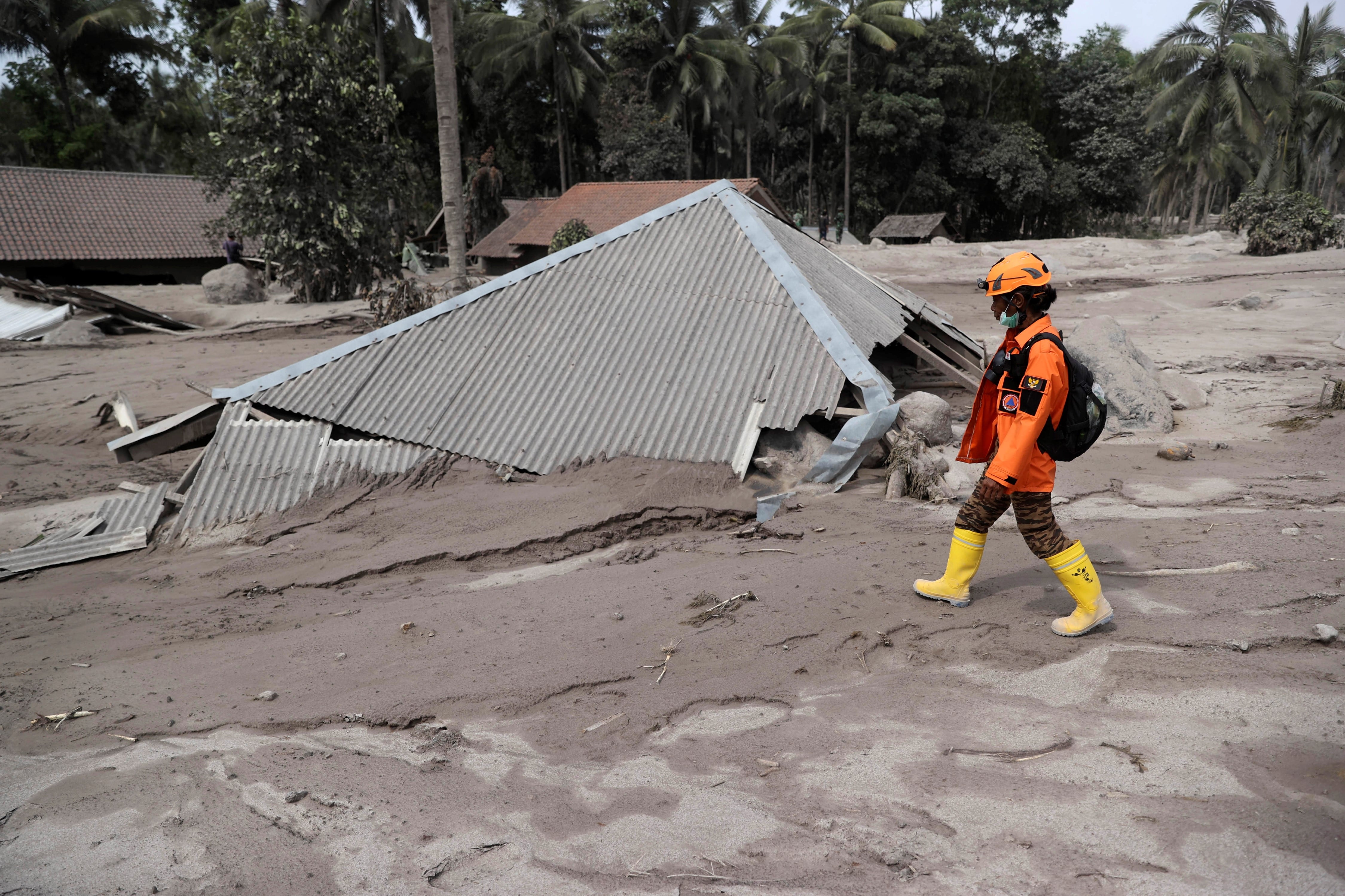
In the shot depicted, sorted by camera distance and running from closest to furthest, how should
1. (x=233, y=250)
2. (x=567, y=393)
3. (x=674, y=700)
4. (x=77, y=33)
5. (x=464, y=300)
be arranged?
(x=674, y=700) → (x=567, y=393) → (x=464, y=300) → (x=233, y=250) → (x=77, y=33)

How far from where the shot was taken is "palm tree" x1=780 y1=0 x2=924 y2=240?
32.0 m

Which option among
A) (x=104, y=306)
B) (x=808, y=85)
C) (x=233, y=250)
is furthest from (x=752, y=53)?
(x=104, y=306)

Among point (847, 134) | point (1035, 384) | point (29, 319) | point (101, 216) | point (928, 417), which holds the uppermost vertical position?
point (847, 134)

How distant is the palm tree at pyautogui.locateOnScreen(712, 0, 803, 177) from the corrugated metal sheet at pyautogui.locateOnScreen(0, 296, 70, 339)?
2408cm

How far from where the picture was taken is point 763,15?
35.7 m

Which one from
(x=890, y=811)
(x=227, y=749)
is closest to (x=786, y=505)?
(x=890, y=811)

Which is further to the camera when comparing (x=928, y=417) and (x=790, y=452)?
(x=928, y=417)

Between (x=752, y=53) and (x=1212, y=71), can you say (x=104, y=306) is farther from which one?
(x=1212, y=71)

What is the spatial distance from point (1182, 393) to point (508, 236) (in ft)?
80.7

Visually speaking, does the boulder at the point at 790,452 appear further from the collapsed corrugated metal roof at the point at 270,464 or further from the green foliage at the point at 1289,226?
the green foliage at the point at 1289,226

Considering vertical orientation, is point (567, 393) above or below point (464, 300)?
below

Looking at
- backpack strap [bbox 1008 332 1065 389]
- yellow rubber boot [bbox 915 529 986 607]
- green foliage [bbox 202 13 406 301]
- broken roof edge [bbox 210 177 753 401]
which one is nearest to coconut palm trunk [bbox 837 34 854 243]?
green foliage [bbox 202 13 406 301]

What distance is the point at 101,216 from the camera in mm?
25562

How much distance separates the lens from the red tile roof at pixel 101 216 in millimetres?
23953
